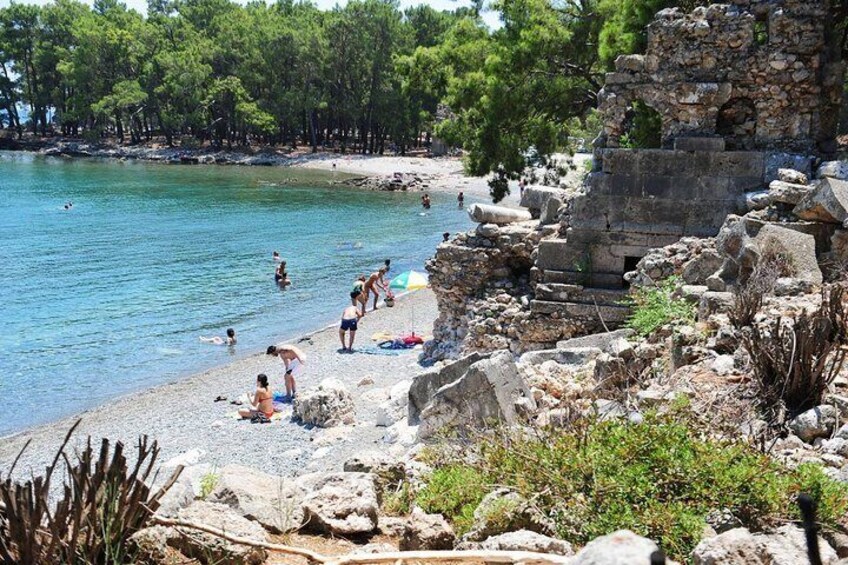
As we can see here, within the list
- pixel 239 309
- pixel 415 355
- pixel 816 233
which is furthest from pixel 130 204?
pixel 816 233

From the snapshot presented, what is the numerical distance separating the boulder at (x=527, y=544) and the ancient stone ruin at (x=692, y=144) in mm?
7232

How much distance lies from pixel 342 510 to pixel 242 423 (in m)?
10.2

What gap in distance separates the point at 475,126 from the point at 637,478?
20.5 metres

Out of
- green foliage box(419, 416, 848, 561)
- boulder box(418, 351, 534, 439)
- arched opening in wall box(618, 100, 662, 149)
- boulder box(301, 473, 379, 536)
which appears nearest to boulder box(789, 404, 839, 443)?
green foliage box(419, 416, 848, 561)

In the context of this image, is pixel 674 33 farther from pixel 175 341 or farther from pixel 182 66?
pixel 182 66

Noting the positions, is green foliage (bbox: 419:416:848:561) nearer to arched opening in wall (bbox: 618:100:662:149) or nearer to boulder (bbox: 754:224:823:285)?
boulder (bbox: 754:224:823:285)

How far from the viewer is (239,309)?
25.8 m

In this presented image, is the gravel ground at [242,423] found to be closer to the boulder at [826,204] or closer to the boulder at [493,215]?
the boulder at [493,215]

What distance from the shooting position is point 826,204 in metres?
9.17

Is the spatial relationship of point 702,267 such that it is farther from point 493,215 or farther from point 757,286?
point 493,215

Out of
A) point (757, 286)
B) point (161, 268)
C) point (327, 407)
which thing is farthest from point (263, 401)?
point (161, 268)

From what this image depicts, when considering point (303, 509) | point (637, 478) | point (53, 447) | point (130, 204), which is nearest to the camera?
point (637, 478)

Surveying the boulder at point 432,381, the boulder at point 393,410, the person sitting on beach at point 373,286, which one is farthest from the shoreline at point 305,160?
the boulder at point 432,381

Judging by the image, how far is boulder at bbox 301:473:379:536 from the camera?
5250 mm
